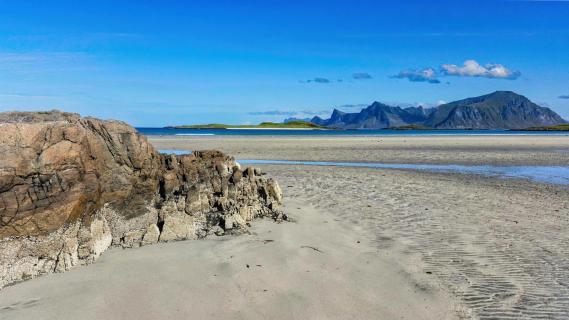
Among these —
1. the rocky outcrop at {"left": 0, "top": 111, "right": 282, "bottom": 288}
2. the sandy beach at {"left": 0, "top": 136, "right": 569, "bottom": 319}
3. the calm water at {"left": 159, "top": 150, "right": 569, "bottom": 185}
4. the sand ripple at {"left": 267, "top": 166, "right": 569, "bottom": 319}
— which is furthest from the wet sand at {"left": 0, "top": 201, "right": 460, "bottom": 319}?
the calm water at {"left": 159, "top": 150, "right": 569, "bottom": 185}

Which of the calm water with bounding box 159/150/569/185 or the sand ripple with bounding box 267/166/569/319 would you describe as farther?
the calm water with bounding box 159/150/569/185

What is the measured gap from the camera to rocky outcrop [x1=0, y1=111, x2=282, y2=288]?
6.93m

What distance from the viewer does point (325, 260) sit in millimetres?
7973

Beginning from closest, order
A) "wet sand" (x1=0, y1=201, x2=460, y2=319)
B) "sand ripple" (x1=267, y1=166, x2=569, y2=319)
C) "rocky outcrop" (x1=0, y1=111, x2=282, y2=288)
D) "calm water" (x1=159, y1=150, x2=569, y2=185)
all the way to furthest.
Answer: "wet sand" (x1=0, y1=201, x2=460, y2=319)
"sand ripple" (x1=267, y1=166, x2=569, y2=319)
"rocky outcrop" (x1=0, y1=111, x2=282, y2=288)
"calm water" (x1=159, y1=150, x2=569, y2=185)

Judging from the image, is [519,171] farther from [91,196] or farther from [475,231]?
[91,196]

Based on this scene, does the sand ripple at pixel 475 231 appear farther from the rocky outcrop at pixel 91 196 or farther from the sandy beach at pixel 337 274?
the rocky outcrop at pixel 91 196

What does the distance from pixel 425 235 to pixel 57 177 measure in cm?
758

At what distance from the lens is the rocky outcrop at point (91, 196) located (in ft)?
22.7

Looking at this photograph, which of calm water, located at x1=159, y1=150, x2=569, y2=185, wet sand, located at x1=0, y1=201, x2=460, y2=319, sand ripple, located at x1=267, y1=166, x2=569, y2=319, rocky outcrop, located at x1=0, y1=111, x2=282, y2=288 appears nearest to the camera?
wet sand, located at x1=0, y1=201, x2=460, y2=319

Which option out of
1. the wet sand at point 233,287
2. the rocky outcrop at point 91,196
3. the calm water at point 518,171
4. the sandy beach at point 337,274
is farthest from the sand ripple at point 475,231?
the rocky outcrop at point 91,196

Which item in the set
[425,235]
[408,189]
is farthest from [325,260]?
[408,189]

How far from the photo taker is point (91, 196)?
26.2ft

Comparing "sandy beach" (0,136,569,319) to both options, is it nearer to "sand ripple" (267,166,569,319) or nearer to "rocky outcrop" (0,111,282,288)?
"sand ripple" (267,166,569,319)

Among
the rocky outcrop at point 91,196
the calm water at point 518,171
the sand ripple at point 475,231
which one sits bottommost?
the calm water at point 518,171
